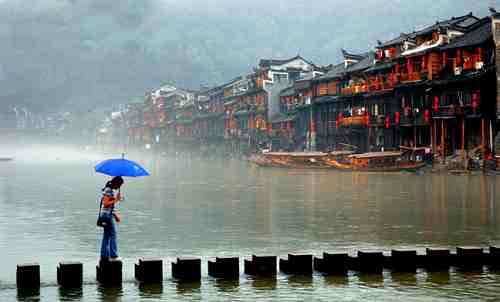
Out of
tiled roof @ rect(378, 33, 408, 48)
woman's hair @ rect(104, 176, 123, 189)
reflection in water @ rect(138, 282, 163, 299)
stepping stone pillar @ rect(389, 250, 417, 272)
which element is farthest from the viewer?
tiled roof @ rect(378, 33, 408, 48)

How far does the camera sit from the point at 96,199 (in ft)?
Result: 131

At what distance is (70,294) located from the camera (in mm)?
13859

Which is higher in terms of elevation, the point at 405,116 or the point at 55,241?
the point at 405,116

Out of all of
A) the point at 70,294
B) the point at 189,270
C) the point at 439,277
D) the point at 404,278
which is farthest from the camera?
the point at 439,277

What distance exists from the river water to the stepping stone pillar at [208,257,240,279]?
0.28 metres

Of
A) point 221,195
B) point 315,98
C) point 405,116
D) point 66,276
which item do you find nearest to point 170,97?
point 315,98

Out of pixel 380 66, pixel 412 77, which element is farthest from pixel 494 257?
pixel 380 66

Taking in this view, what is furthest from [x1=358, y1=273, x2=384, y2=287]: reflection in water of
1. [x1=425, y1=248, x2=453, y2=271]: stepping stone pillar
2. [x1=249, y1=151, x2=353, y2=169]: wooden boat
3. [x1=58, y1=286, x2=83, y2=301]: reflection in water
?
[x1=249, y1=151, x2=353, y2=169]: wooden boat

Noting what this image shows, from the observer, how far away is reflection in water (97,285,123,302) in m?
13.5

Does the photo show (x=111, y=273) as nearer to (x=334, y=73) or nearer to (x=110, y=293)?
(x=110, y=293)

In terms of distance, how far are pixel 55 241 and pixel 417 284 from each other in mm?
12058

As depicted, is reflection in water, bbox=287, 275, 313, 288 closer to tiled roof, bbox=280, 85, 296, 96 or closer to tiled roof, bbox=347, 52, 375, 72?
tiled roof, bbox=347, 52, 375, 72

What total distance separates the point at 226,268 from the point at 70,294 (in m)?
3.29

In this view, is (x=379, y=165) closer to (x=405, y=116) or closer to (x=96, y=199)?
(x=405, y=116)
